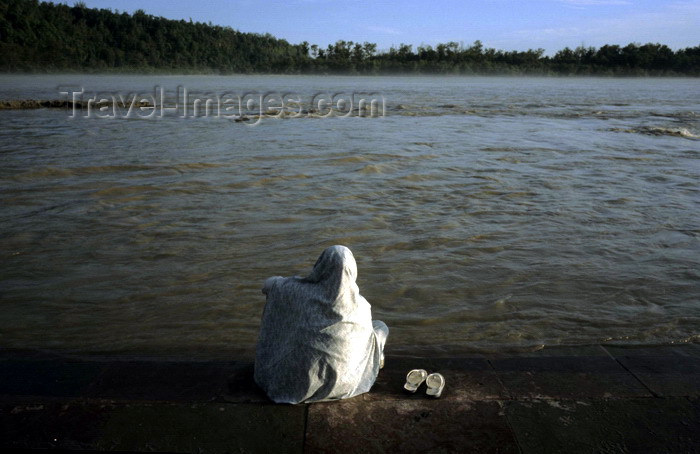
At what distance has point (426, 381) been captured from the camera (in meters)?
3.46

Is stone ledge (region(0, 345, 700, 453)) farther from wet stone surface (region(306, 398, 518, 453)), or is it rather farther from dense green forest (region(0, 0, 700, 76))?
→ dense green forest (region(0, 0, 700, 76))

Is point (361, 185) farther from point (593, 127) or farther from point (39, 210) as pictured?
point (593, 127)

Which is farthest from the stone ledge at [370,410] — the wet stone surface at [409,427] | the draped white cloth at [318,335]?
the draped white cloth at [318,335]

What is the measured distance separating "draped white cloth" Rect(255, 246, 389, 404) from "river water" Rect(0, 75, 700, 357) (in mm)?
1066

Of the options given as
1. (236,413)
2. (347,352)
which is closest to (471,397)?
(347,352)

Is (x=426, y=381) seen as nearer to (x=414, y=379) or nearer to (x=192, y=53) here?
(x=414, y=379)

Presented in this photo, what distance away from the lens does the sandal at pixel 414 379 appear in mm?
3439

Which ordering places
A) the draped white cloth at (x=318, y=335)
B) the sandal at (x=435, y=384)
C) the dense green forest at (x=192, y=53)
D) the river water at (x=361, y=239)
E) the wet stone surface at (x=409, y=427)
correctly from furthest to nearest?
the dense green forest at (x=192, y=53) < the river water at (x=361, y=239) < the sandal at (x=435, y=384) < the draped white cloth at (x=318, y=335) < the wet stone surface at (x=409, y=427)

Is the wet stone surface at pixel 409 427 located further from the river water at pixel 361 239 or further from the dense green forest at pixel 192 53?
the dense green forest at pixel 192 53

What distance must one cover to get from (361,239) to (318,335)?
415 centimetres

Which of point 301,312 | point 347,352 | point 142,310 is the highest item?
point 301,312

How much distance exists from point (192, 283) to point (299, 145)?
34.5 feet

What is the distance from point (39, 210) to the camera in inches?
338

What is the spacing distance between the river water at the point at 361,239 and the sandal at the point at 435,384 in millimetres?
961
